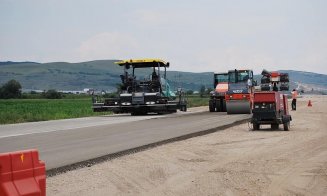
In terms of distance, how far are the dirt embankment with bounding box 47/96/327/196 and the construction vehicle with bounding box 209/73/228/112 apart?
67.5 ft

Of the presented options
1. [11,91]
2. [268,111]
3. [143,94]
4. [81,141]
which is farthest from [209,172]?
[11,91]

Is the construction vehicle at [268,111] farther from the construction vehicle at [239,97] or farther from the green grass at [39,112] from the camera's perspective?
the green grass at [39,112]

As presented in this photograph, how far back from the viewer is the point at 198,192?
854 cm

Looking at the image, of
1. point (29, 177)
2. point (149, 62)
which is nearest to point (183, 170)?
point (29, 177)

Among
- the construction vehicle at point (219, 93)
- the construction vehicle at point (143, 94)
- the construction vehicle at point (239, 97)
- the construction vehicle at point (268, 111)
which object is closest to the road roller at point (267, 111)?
the construction vehicle at point (268, 111)

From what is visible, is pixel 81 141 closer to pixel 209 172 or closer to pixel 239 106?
pixel 209 172

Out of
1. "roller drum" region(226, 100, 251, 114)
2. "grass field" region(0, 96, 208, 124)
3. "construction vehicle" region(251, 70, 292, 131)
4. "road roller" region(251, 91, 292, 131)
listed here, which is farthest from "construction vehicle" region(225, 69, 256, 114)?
"road roller" region(251, 91, 292, 131)

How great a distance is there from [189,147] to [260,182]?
5567mm

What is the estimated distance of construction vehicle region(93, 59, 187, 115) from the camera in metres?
32.5

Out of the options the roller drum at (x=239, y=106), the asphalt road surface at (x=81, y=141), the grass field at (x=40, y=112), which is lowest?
the grass field at (x=40, y=112)

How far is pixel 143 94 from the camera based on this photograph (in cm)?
3262

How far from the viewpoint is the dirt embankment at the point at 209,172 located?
8.74 metres

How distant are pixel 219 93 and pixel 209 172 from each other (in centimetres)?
2614

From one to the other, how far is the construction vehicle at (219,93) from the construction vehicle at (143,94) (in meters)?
2.68
